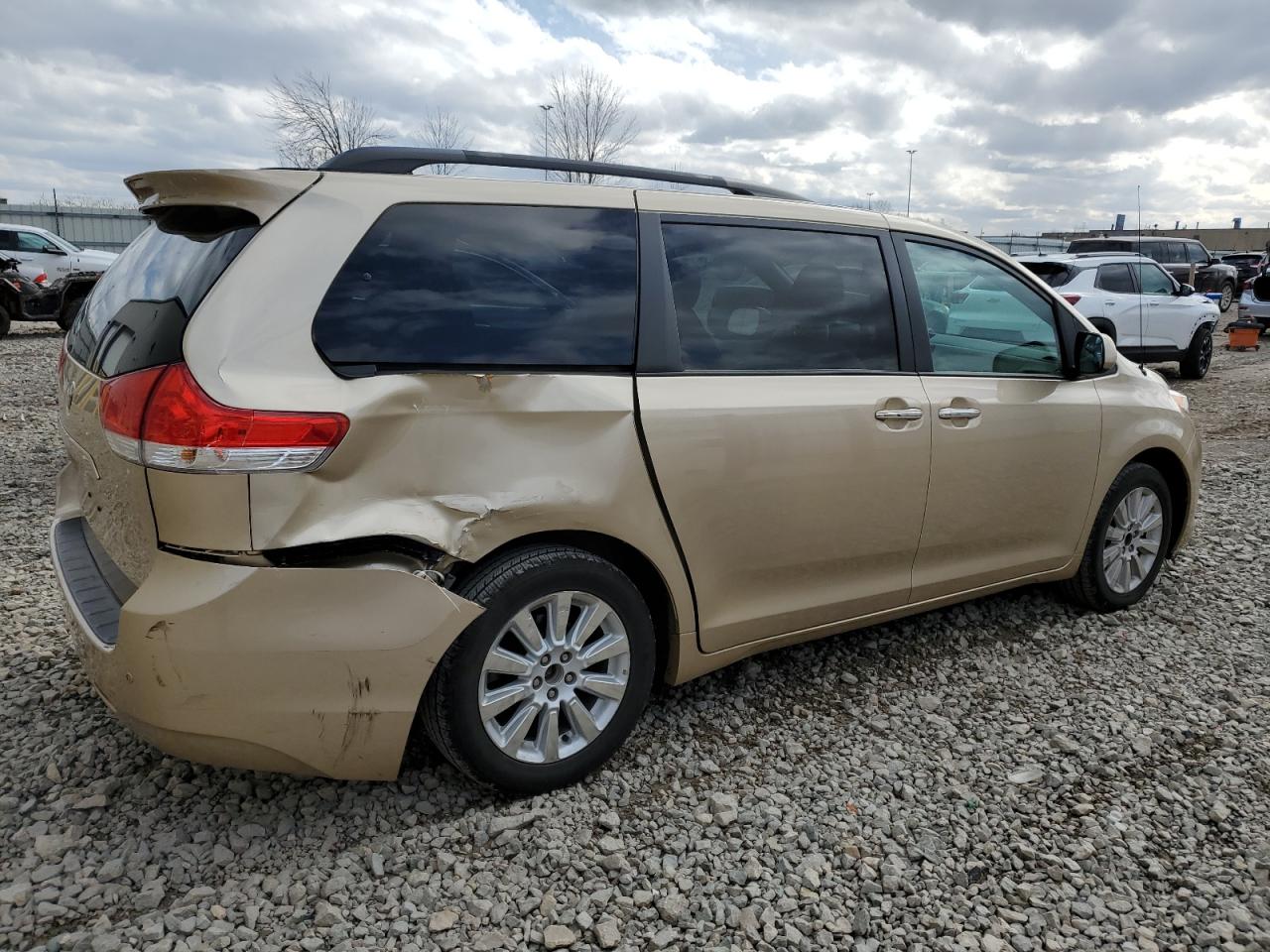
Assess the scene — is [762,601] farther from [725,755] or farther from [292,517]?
[292,517]

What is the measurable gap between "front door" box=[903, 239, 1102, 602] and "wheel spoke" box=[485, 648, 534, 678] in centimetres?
160

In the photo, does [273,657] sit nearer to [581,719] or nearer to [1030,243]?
[581,719]

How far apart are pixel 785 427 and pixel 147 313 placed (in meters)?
1.82

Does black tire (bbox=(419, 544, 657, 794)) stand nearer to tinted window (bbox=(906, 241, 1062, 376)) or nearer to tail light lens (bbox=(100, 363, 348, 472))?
tail light lens (bbox=(100, 363, 348, 472))

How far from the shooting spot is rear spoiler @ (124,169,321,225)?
7.88 feet

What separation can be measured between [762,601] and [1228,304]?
28122 millimetres

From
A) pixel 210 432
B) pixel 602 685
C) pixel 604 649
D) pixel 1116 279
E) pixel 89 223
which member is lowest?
pixel 602 685

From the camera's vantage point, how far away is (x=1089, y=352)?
3.92 m

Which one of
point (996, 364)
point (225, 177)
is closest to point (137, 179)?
point (225, 177)

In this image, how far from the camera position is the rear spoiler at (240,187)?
2400 millimetres

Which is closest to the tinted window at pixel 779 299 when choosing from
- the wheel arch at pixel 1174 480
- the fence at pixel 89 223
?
the wheel arch at pixel 1174 480

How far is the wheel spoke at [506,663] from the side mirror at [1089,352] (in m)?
2.66

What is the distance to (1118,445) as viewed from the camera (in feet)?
13.3

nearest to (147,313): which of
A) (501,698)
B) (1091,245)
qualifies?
(501,698)
